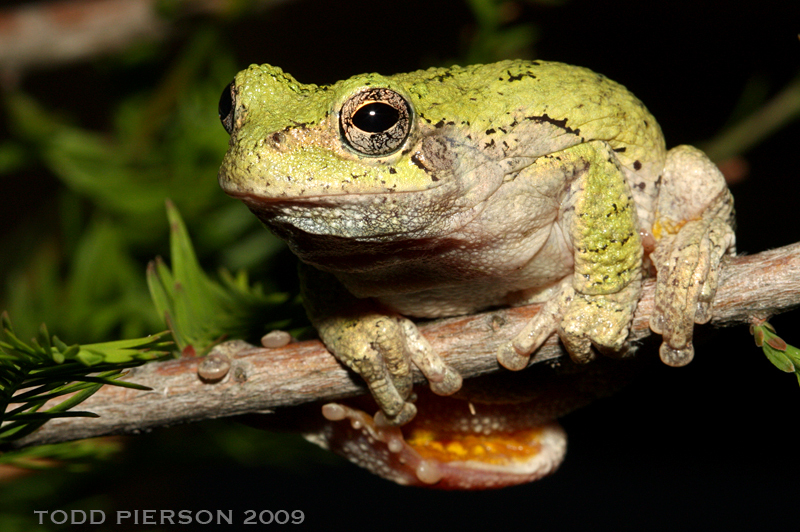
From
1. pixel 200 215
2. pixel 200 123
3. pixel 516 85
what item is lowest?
pixel 516 85

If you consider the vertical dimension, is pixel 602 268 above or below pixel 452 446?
above

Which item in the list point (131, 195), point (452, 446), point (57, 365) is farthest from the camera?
point (131, 195)

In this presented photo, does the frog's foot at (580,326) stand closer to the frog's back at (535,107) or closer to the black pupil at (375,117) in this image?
the frog's back at (535,107)

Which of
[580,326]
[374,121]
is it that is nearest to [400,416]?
[580,326]

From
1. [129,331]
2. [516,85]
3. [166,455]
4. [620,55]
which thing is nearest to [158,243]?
[129,331]

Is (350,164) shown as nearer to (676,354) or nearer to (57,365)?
(57,365)

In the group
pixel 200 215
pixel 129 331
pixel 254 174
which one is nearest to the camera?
pixel 254 174

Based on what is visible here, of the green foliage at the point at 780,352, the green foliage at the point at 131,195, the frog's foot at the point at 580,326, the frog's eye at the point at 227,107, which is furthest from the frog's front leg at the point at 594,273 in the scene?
the green foliage at the point at 131,195

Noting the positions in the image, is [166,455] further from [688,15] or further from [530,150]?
[688,15]
